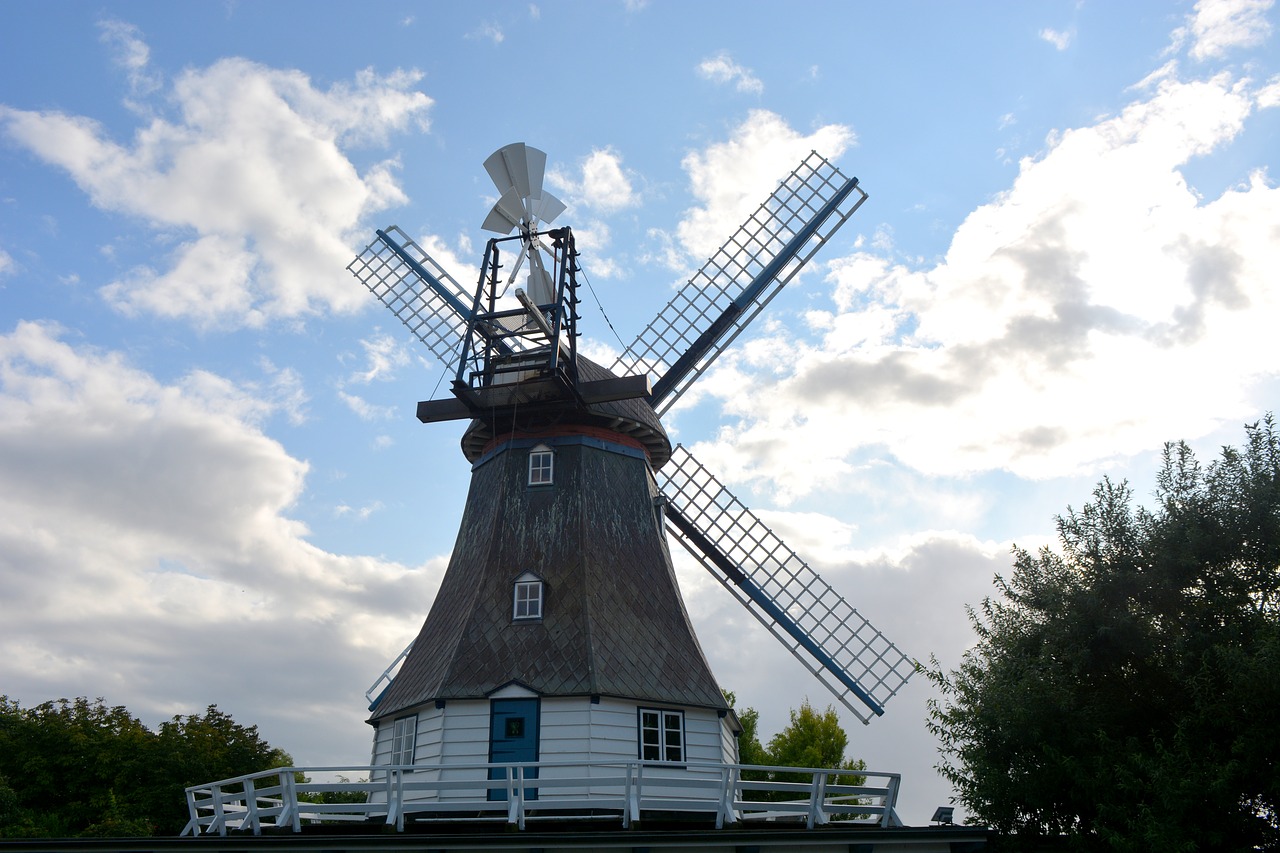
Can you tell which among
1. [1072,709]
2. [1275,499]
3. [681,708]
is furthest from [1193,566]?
[681,708]

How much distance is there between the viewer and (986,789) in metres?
14.8

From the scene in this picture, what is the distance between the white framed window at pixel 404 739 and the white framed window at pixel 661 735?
12.6ft

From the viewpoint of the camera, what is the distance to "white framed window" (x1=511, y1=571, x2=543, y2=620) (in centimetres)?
1709

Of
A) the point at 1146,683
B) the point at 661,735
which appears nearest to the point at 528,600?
the point at 661,735

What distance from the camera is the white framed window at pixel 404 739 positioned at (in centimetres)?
1655

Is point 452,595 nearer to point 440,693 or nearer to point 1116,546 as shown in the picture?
point 440,693

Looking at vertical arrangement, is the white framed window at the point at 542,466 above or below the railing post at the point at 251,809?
above

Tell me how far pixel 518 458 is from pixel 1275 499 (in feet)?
41.1

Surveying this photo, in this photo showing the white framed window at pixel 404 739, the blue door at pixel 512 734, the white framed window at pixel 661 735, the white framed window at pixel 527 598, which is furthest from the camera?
the white framed window at pixel 527 598

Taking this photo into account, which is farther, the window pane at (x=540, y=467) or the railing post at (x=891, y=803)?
the window pane at (x=540, y=467)

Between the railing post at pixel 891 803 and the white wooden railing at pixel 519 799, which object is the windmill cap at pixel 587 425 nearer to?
the white wooden railing at pixel 519 799

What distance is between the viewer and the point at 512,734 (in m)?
15.6

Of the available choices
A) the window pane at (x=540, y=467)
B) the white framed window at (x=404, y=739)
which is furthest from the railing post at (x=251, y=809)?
the window pane at (x=540, y=467)

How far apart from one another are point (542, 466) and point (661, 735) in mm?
5625
